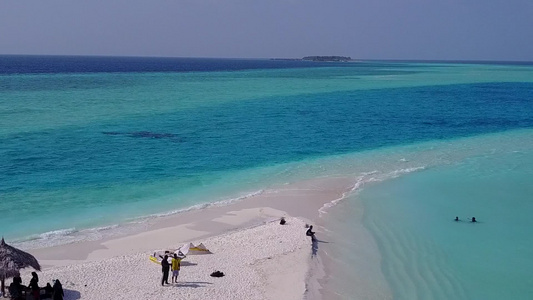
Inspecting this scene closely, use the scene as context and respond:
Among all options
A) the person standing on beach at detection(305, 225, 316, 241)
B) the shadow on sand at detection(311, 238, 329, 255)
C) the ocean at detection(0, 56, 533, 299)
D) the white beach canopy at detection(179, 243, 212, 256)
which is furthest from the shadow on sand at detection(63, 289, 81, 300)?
the person standing on beach at detection(305, 225, 316, 241)

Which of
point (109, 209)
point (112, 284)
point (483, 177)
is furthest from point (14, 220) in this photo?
point (483, 177)

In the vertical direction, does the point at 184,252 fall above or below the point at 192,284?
above

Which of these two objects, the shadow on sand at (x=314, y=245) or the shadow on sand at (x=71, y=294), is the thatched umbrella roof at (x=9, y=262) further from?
the shadow on sand at (x=314, y=245)

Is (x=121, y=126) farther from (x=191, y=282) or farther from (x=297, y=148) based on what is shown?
(x=191, y=282)

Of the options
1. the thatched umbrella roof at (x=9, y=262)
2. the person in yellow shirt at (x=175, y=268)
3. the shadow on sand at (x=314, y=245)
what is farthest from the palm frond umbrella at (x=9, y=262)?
the shadow on sand at (x=314, y=245)

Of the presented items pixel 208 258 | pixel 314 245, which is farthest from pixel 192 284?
pixel 314 245

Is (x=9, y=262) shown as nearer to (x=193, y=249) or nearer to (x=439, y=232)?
(x=193, y=249)

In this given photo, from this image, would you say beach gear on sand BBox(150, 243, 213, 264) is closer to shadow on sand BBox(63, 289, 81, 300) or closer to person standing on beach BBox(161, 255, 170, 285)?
person standing on beach BBox(161, 255, 170, 285)
